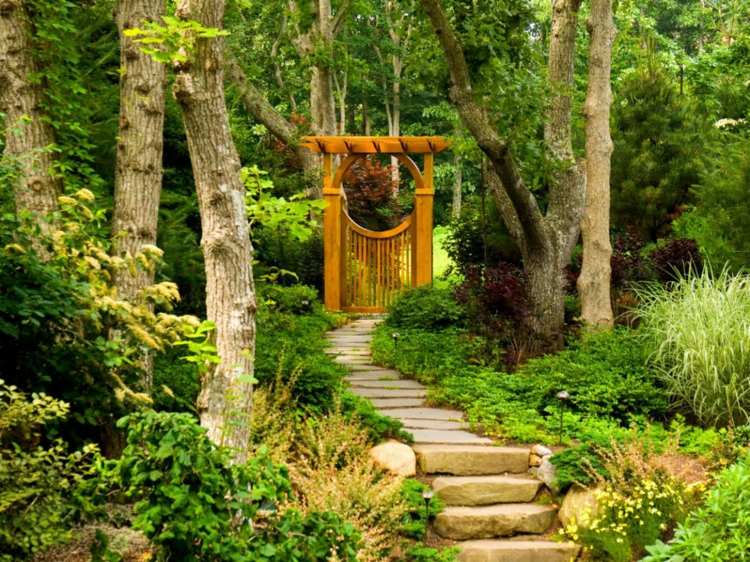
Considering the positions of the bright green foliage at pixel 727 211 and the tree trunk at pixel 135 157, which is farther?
the bright green foliage at pixel 727 211

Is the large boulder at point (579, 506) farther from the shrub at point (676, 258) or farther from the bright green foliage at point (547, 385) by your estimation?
the shrub at point (676, 258)

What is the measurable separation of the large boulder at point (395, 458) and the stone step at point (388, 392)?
1.67 meters

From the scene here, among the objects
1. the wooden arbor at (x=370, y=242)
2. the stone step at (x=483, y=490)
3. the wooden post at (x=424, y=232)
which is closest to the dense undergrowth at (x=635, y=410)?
the stone step at (x=483, y=490)

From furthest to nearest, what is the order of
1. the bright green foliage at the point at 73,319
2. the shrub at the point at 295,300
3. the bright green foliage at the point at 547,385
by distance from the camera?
the shrub at the point at 295,300 < the bright green foliage at the point at 547,385 < the bright green foliage at the point at 73,319

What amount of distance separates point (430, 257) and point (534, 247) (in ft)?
15.3

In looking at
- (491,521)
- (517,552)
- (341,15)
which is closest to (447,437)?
(491,521)

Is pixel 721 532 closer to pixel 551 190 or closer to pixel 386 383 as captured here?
pixel 386 383

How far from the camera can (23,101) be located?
5.76 meters

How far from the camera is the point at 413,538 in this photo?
5766mm

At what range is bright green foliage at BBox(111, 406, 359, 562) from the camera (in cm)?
329

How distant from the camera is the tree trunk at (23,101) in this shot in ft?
18.7

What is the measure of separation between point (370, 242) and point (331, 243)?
0.75m

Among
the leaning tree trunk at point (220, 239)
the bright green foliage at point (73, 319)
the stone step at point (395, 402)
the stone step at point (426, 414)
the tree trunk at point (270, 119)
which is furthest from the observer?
the tree trunk at point (270, 119)

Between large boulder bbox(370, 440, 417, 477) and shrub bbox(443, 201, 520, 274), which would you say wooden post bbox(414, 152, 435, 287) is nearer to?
shrub bbox(443, 201, 520, 274)
